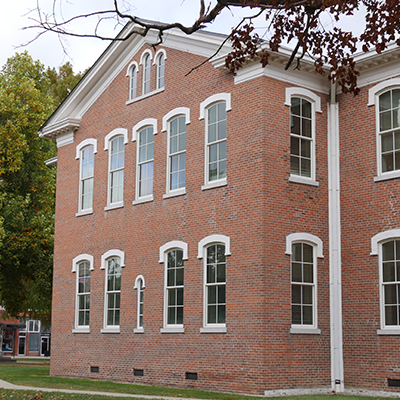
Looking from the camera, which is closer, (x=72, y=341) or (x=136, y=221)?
(x=136, y=221)

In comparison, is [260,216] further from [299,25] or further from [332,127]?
[299,25]

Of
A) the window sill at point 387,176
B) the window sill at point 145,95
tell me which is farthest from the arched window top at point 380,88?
the window sill at point 145,95

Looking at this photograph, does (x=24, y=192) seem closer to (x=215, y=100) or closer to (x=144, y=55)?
(x=144, y=55)

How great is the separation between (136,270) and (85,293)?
3.16 meters

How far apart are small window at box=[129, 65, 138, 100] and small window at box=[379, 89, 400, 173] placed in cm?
890

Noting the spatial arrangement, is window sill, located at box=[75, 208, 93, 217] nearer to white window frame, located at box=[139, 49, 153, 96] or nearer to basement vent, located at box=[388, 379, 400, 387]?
white window frame, located at box=[139, 49, 153, 96]

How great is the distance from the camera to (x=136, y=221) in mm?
22297

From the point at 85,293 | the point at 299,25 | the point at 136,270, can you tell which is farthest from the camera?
the point at 85,293

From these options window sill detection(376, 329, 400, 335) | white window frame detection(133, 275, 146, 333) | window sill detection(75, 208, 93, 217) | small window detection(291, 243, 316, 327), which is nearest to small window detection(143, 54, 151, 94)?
window sill detection(75, 208, 93, 217)

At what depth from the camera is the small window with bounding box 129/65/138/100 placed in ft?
77.7

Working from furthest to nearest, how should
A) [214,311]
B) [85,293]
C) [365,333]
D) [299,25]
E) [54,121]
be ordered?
→ [54,121] → [85,293] → [214,311] → [365,333] → [299,25]

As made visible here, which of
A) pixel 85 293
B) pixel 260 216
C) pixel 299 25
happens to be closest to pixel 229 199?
pixel 260 216

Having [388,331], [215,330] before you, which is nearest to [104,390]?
[215,330]

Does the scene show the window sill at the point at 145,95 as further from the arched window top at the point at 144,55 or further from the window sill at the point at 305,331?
the window sill at the point at 305,331
